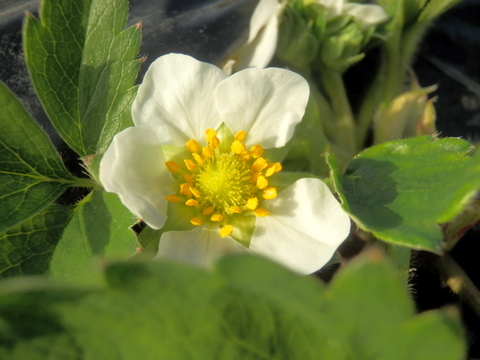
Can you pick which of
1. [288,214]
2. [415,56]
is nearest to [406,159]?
[288,214]

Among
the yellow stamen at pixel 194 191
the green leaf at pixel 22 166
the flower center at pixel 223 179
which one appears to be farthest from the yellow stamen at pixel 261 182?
the green leaf at pixel 22 166

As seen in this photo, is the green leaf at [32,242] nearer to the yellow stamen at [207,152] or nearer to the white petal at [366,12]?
the yellow stamen at [207,152]

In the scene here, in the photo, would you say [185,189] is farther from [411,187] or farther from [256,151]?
[411,187]

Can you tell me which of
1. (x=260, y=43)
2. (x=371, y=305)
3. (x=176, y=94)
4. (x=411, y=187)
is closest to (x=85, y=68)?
(x=176, y=94)

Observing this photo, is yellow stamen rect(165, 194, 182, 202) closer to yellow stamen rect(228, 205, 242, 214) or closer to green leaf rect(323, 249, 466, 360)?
yellow stamen rect(228, 205, 242, 214)

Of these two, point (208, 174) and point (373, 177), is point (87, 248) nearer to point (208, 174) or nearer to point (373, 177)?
point (208, 174)

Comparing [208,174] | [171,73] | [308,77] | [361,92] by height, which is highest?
[171,73]

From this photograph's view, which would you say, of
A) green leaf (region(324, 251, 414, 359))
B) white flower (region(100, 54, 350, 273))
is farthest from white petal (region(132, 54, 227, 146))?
green leaf (region(324, 251, 414, 359))
